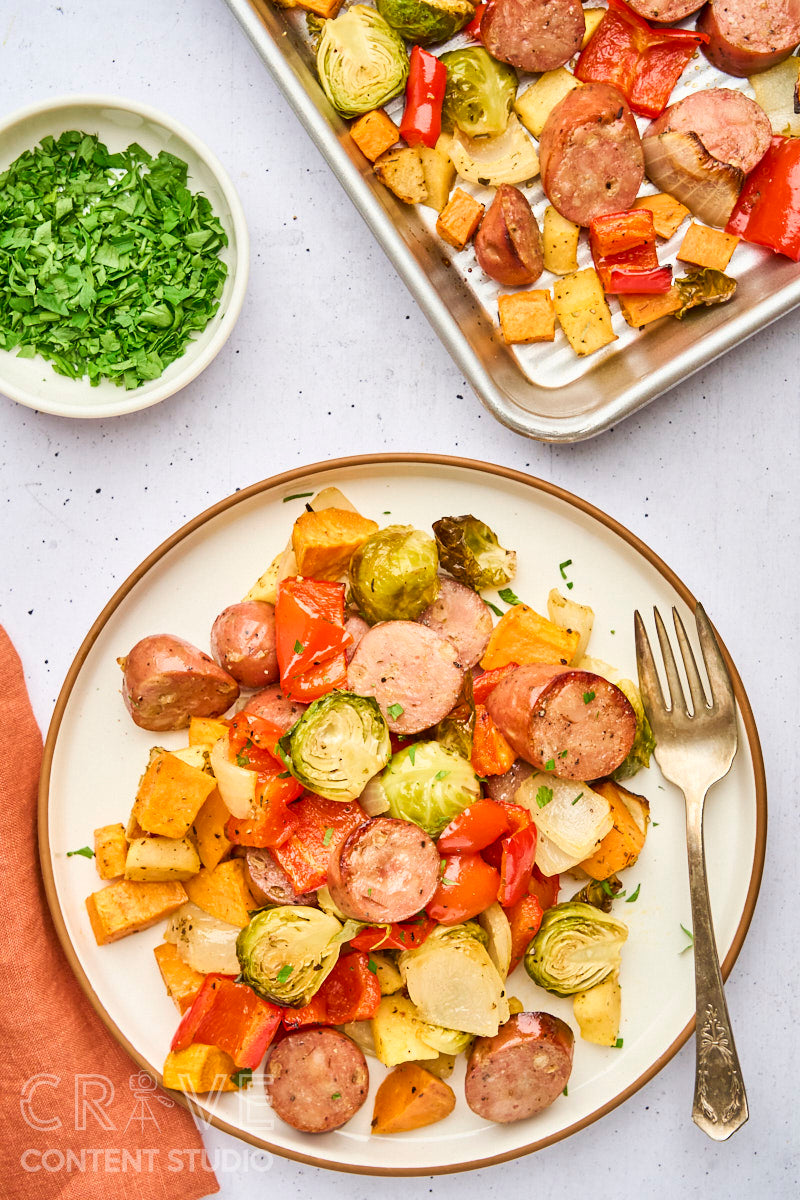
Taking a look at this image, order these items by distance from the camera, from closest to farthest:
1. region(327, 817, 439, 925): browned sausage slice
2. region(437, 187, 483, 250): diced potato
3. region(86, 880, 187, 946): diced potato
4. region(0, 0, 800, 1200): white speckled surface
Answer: region(327, 817, 439, 925): browned sausage slice, region(86, 880, 187, 946): diced potato, region(437, 187, 483, 250): diced potato, region(0, 0, 800, 1200): white speckled surface

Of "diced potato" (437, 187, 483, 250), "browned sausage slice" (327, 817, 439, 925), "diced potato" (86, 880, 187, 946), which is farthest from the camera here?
"diced potato" (437, 187, 483, 250)

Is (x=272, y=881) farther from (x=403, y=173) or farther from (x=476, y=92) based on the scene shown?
(x=476, y=92)

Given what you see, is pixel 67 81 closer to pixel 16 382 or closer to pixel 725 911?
pixel 16 382

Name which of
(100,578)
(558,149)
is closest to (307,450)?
(100,578)

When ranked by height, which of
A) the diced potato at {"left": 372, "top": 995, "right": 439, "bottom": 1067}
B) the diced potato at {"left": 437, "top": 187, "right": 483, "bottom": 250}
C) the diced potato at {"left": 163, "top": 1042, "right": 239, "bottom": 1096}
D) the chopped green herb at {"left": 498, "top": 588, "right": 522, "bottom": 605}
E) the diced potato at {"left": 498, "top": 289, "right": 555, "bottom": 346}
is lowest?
the diced potato at {"left": 372, "top": 995, "right": 439, "bottom": 1067}

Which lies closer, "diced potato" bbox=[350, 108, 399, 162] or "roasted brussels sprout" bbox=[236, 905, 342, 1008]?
"roasted brussels sprout" bbox=[236, 905, 342, 1008]

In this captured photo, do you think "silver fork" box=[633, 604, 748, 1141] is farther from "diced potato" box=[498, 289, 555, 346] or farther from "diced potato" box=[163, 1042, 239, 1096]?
"diced potato" box=[163, 1042, 239, 1096]

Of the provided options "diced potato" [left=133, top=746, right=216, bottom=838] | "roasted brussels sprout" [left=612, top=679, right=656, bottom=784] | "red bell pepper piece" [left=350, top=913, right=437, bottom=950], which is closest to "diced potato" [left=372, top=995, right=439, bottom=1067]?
"red bell pepper piece" [left=350, top=913, right=437, bottom=950]
